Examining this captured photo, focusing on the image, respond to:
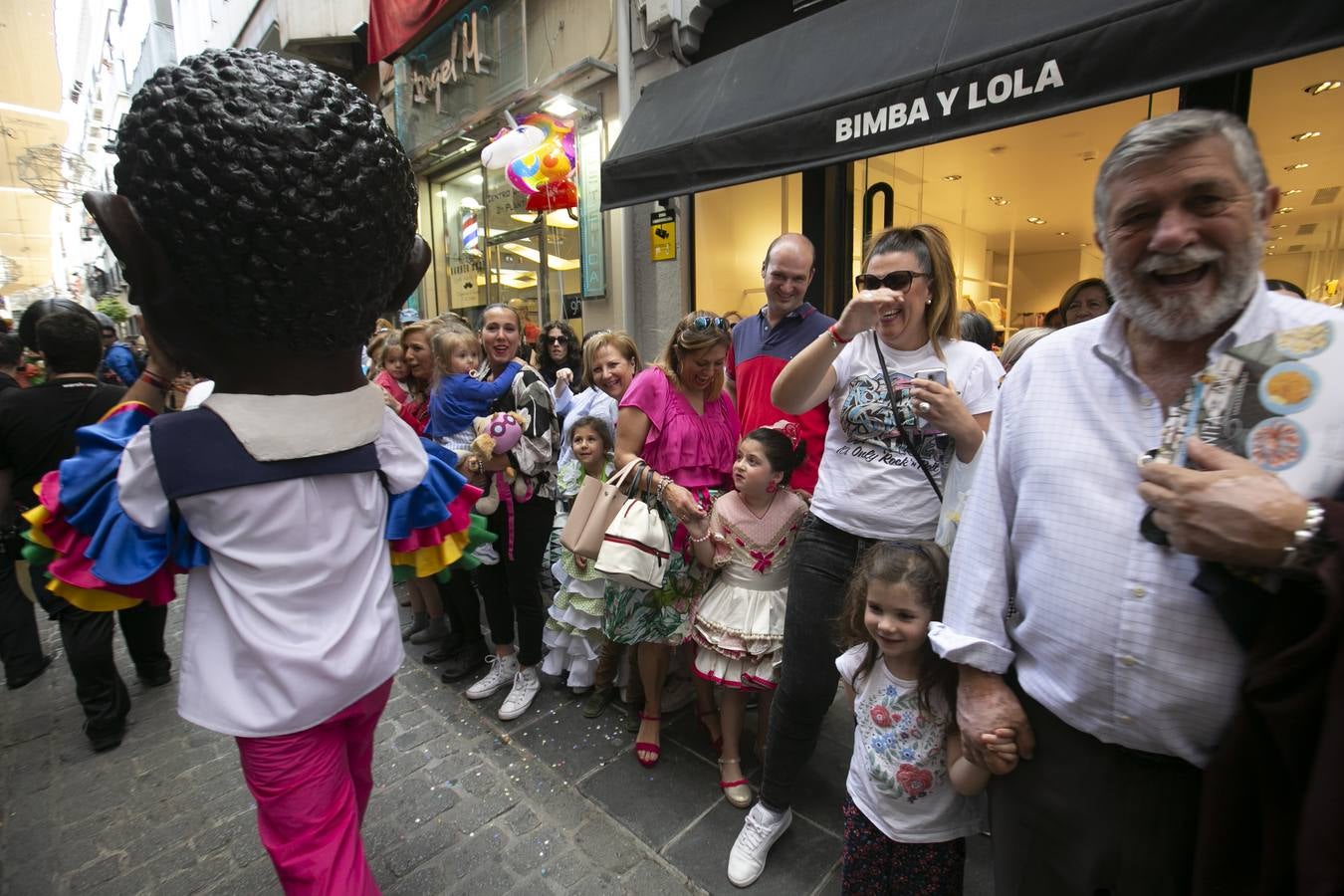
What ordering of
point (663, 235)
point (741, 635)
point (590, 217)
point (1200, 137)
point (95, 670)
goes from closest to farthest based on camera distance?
point (1200, 137) → point (741, 635) → point (95, 670) → point (663, 235) → point (590, 217)

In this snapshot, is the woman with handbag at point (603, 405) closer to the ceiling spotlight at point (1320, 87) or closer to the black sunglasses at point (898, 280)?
the black sunglasses at point (898, 280)

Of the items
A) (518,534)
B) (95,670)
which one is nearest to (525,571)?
(518,534)

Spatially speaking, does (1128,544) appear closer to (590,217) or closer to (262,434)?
(262,434)

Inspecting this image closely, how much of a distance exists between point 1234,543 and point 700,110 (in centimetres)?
465

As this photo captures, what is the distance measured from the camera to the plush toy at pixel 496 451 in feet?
10.2

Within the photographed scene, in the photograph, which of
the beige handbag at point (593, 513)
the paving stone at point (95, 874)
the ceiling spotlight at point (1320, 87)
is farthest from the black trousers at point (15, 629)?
the ceiling spotlight at point (1320, 87)

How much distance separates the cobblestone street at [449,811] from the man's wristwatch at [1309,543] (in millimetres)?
1781

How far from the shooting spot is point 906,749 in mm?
1735

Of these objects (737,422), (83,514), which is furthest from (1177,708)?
(83,514)

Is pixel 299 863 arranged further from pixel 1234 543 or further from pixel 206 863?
pixel 1234 543

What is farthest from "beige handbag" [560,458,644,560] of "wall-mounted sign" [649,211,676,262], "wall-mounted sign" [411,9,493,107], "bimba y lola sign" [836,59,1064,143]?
"wall-mounted sign" [411,9,493,107]

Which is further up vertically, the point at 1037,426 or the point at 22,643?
the point at 1037,426

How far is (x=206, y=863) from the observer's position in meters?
2.30

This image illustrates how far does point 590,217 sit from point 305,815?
20.0 ft
